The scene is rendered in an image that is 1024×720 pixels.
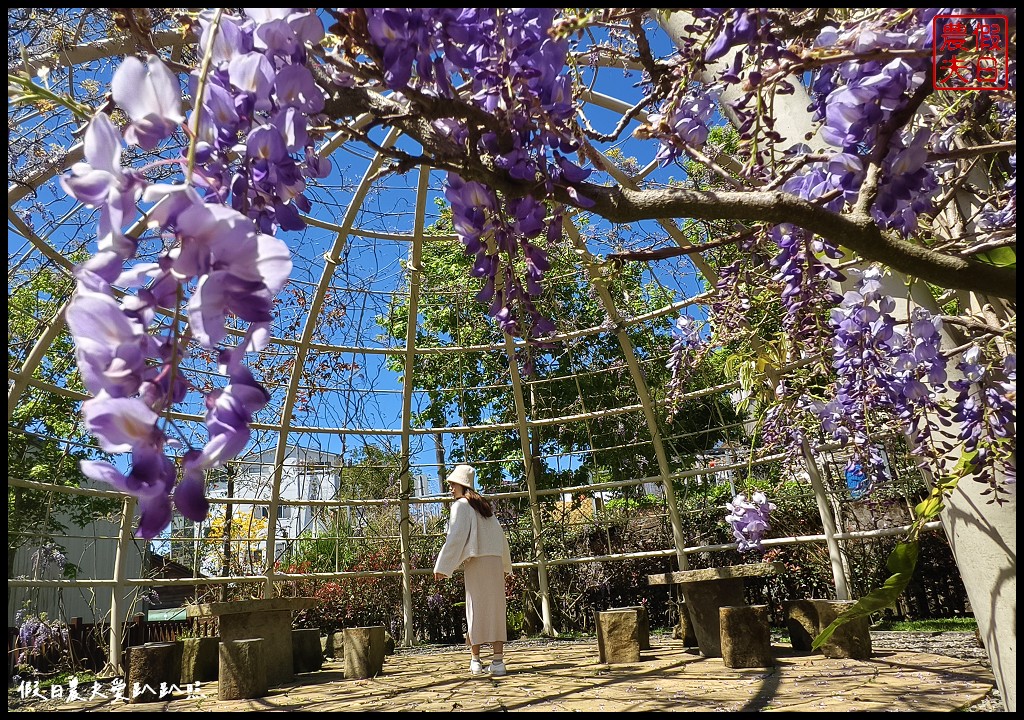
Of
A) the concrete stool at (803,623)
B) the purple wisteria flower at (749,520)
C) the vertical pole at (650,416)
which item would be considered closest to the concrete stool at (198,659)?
the purple wisteria flower at (749,520)

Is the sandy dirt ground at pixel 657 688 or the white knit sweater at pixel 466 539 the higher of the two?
the white knit sweater at pixel 466 539

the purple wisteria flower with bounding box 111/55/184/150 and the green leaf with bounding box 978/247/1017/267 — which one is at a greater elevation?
the purple wisteria flower with bounding box 111/55/184/150

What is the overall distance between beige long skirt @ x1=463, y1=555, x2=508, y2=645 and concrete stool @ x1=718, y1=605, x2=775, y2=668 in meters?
1.64

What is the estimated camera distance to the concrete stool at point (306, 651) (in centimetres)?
619

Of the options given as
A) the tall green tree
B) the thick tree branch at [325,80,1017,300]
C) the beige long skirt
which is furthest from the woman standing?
the thick tree branch at [325,80,1017,300]

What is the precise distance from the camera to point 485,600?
534 centimetres

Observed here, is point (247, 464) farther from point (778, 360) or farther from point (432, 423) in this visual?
point (778, 360)

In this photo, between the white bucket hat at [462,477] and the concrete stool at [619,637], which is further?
the white bucket hat at [462,477]

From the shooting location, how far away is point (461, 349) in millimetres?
7508

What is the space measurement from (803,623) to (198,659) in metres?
4.74

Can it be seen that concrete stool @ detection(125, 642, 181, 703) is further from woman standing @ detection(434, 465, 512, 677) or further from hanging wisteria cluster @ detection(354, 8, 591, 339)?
hanging wisteria cluster @ detection(354, 8, 591, 339)

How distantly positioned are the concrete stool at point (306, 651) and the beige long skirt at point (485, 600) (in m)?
1.82

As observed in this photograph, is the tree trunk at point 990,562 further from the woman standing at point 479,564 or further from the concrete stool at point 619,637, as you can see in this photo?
the woman standing at point 479,564

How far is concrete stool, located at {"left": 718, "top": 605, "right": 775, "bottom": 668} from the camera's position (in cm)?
443
